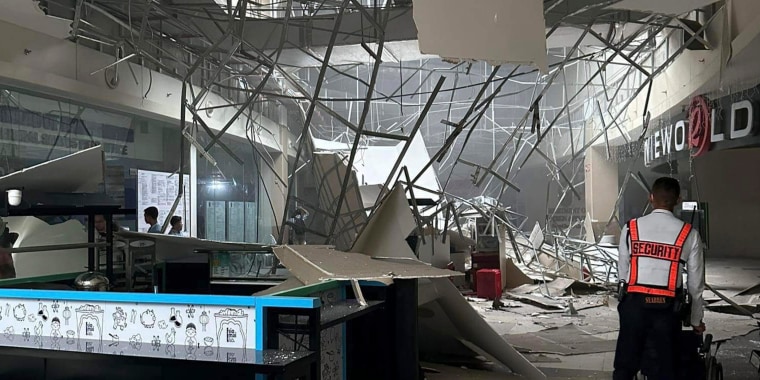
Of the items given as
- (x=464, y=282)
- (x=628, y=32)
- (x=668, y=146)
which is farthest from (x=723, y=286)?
(x=628, y=32)

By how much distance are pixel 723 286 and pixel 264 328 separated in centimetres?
869

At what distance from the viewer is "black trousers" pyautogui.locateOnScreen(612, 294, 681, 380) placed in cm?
342

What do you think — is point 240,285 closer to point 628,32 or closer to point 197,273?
point 197,273

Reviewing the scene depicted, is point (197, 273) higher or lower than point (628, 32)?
lower

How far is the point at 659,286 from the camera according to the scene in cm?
344

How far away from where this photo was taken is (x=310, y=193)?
9492 mm

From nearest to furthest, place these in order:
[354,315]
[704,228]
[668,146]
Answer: [354,315] < [704,228] < [668,146]

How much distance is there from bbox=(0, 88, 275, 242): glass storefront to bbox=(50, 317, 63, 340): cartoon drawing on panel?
115 inches

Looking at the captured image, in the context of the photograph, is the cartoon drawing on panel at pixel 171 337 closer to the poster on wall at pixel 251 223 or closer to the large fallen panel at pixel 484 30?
the large fallen panel at pixel 484 30

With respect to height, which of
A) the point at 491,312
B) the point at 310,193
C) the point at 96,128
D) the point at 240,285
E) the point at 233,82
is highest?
the point at 233,82

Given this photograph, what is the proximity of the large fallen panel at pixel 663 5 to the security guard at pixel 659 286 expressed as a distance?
0.94 meters

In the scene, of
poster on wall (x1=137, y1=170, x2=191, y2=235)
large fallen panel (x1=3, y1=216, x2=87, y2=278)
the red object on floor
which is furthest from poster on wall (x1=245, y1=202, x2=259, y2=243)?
large fallen panel (x1=3, y1=216, x2=87, y2=278)

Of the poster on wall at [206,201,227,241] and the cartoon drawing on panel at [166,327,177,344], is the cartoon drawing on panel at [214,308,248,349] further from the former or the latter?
the poster on wall at [206,201,227,241]

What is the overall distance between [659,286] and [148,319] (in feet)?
7.71
